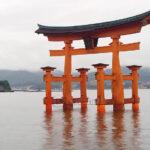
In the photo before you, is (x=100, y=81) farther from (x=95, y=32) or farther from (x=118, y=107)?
(x=95, y=32)

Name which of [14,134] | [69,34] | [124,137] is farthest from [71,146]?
[69,34]

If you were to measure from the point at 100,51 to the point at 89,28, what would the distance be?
1938 millimetres

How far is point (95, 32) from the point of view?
31094 mm

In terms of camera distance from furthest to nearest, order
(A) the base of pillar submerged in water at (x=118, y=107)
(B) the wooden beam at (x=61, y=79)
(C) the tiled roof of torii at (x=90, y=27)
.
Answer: (B) the wooden beam at (x=61, y=79), (A) the base of pillar submerged in water at (x=118, y=107), (C) the tiled roof of torii at (x=90, y=27)

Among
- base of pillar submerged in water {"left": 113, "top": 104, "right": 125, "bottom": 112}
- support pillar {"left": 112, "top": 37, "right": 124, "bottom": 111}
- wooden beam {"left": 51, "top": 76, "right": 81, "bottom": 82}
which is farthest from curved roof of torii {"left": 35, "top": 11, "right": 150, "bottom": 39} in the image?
base of pillar submerged in water {"left": 113, "top": 104, "right": 125, "bottom": 112}

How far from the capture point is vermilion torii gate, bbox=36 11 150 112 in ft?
95.6

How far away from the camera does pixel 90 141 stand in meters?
16.4

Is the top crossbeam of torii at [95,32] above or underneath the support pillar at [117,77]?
above

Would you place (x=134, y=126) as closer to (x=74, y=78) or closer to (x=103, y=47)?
(x=103, y=47)

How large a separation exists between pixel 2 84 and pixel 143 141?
546 ft

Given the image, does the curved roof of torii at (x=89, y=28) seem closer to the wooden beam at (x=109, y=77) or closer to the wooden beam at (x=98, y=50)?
the wooden beam at (x=98, y=50)

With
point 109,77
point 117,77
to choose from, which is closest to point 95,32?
point 109,77

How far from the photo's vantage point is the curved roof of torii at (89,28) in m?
28.3

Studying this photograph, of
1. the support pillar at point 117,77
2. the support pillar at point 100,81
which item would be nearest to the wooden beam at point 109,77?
the support pillar at point 117,77
